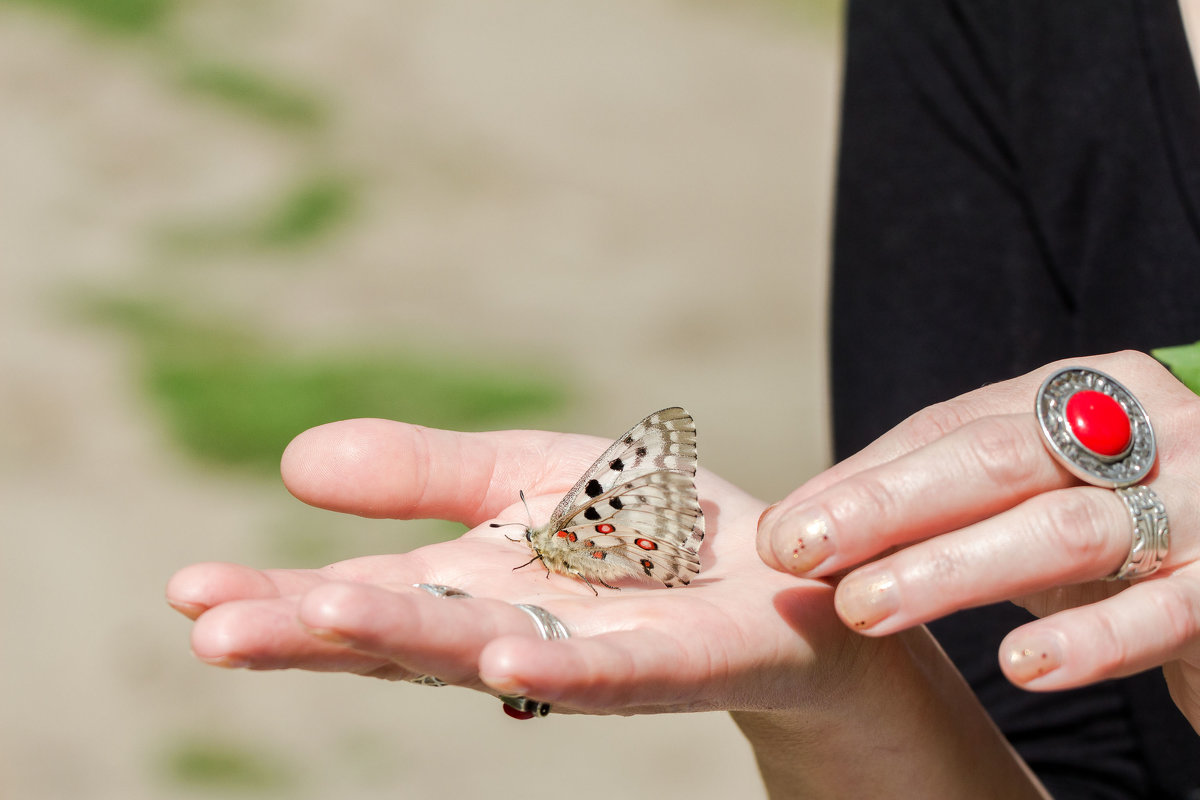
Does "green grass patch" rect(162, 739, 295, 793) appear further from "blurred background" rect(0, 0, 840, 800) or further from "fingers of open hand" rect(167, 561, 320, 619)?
"fingers of open hand" rect(167, 561, 320, 619)

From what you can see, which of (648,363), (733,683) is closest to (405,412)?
(648,363)

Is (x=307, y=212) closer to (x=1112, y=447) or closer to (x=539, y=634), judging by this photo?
(x=539, y=634)

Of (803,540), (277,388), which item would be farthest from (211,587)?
(277,388)

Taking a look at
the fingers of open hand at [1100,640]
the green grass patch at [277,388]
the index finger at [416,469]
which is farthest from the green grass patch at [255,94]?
the fingers of open hand at [1100,640]

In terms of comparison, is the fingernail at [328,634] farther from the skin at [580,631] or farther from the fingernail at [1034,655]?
the fingernail at [1034,655]

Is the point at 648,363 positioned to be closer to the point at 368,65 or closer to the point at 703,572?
the point at 368,65
